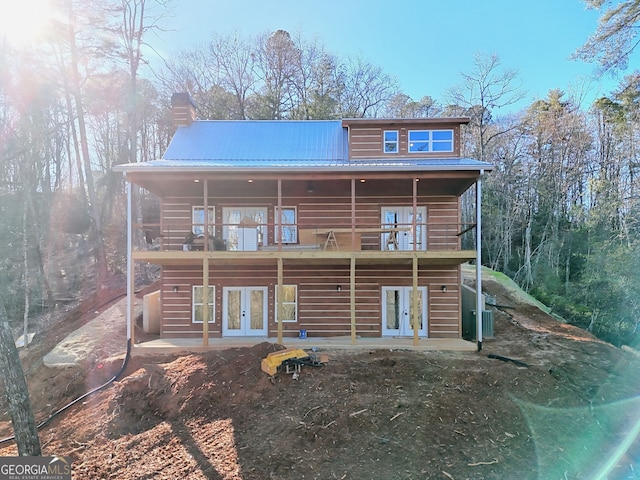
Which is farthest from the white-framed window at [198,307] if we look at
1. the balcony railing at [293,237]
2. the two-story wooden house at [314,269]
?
the balcony railing at [293,237]

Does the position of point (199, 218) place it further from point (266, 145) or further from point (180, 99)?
point (180, 99)

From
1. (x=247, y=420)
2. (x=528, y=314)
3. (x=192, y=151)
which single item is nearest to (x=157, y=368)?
(x=247, y=420)

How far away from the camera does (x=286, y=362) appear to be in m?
8.37

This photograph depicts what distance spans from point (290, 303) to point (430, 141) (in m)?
7.56

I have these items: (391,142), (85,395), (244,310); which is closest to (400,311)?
(244,310)

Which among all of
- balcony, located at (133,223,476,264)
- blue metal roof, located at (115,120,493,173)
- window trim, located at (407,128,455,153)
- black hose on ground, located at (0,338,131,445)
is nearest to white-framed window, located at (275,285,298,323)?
balcony, located at (133,223,476,264)

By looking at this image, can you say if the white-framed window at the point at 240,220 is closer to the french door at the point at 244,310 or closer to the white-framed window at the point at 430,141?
the french door at the point at 244,310

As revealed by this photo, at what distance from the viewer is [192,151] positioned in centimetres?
1346

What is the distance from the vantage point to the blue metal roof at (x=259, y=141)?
43.7 ft

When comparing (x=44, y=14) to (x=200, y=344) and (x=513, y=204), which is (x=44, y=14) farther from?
(x=513, y=204)

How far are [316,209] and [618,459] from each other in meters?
9.60

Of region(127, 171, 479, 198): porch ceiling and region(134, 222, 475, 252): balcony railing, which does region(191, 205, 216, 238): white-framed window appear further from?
region(127, 171, 479, 198): porch ceiling

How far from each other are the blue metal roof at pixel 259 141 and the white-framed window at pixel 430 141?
245cm

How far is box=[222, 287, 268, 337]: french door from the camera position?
12562 mm
